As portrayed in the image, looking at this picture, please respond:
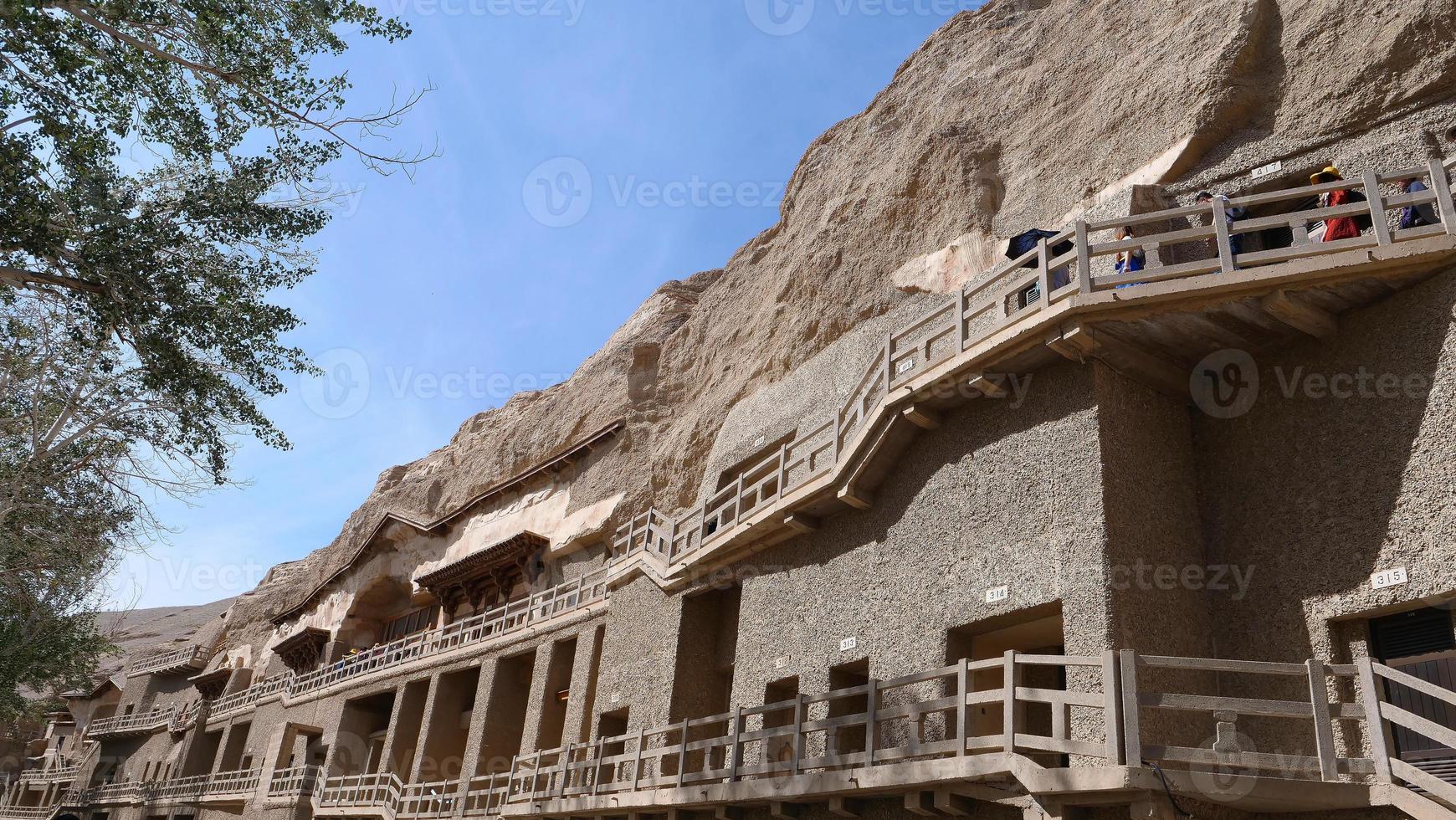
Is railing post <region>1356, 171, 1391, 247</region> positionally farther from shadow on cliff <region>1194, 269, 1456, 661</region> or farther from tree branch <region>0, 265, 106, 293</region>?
tree branch <region>0, 265, 106, 293</region>

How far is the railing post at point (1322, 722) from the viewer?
27.8 ft

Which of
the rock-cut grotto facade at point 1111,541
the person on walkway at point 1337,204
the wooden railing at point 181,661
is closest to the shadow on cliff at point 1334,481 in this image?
the rock-cut grotto facade at point 1111,541

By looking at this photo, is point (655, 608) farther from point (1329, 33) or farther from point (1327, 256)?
point (1329, 33)

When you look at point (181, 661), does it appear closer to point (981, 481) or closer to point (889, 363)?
point (889, 363)

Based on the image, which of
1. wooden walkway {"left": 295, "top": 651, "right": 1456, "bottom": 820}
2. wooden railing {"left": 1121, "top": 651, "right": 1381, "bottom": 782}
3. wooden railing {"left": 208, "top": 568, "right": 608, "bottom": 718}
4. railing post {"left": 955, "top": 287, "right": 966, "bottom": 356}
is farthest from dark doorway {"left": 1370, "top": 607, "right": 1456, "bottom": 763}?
wooden railing {"left": 208, "top": 568, "right": 608, "bottom": 718}

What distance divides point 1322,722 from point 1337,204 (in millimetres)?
6363

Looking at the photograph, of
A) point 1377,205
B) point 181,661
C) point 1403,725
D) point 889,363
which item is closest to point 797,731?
point 889,363

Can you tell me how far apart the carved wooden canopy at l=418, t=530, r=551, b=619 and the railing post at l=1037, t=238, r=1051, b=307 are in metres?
20.7

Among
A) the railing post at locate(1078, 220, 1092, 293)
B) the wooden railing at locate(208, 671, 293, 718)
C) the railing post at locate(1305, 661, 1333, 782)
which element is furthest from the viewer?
the wooden railing at locate(208, 671, 293, 718)

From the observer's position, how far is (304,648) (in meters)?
43.2

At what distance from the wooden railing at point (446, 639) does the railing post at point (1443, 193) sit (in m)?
17.2

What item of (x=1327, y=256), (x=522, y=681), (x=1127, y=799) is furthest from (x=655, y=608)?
(x=1327, y=256)

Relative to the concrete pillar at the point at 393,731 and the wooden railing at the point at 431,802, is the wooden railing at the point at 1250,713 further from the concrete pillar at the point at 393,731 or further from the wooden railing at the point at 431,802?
the concrete pillar at the point at 393,731

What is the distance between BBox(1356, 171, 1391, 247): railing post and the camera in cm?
1059
